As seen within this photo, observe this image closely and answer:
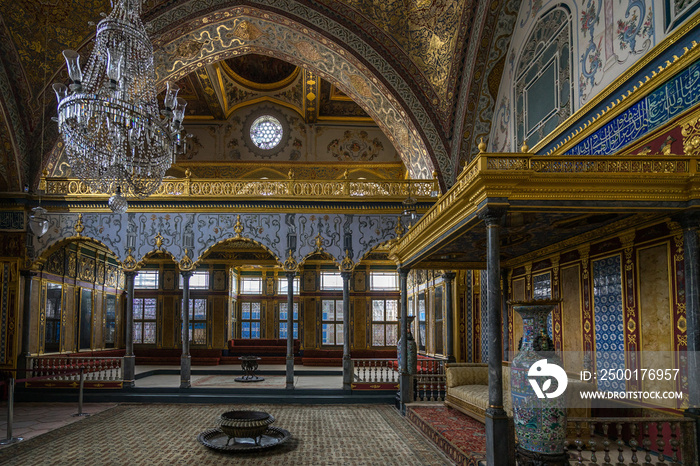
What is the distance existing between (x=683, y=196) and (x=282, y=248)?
28.5ft

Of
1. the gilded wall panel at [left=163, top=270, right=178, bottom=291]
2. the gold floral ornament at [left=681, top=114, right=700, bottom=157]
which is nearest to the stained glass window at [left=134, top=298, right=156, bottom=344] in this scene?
the gilded wall panel at [left=163, top=270, right=178, bottom=291]

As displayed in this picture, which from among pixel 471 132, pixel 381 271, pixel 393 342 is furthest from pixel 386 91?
pixel 393 342

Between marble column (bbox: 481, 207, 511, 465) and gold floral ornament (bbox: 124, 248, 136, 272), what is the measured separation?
9318 mm

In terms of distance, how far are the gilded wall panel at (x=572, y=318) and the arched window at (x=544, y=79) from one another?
2371 millimetres

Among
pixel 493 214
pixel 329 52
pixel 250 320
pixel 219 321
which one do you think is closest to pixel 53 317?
pixel 219 321

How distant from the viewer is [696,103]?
5.17 metres

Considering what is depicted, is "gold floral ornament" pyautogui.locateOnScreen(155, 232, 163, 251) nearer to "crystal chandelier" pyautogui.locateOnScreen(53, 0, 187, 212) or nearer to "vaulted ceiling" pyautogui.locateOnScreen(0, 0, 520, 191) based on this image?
"vaulted ceiling" pyautogui.locateOnScreen(0, 0, 520, 191)

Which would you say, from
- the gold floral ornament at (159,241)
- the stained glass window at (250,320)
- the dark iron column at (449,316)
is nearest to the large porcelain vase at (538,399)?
the dark iron column at (449,316)

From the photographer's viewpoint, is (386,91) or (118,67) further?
(386,91)

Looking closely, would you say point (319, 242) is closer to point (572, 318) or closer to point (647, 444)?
point (572, 318)

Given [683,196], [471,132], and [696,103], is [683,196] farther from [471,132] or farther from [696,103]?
[471,132]

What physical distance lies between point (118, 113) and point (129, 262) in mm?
6215

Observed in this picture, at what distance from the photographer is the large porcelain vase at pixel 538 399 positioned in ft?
15.8

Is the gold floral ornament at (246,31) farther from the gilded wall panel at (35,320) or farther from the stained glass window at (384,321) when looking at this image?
the stained glass window at (384,321)
